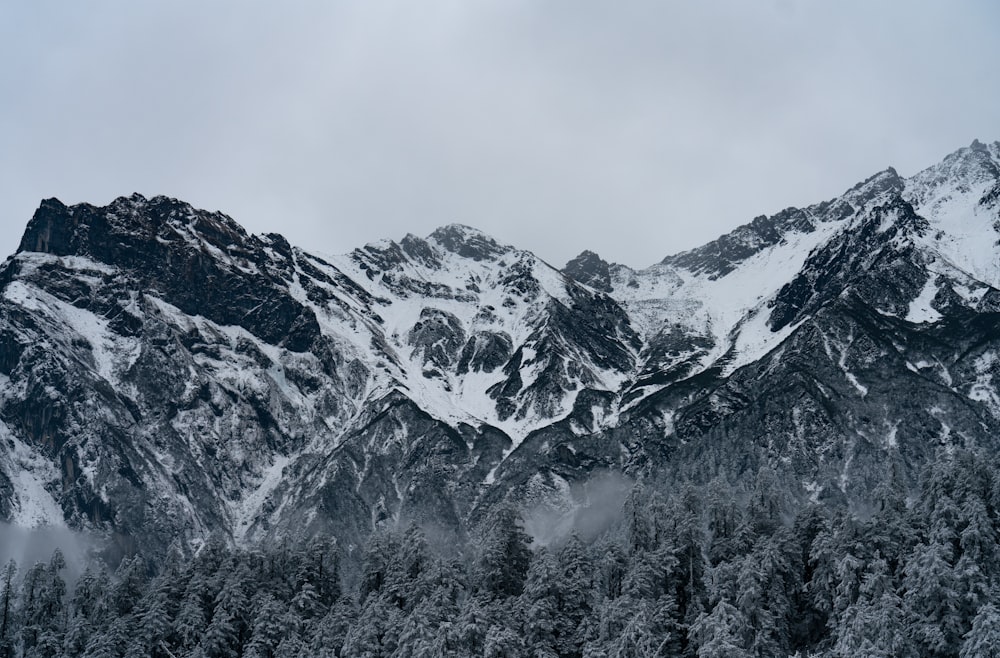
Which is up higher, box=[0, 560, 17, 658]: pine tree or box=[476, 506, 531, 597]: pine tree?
box=[476, 506, 531, 597]: pine tree

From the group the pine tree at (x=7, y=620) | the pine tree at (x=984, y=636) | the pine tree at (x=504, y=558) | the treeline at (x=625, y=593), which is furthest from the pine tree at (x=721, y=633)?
the pine tree at (x=7, y=620)

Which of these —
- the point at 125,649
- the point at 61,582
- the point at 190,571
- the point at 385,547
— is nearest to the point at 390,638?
the point at 385,547

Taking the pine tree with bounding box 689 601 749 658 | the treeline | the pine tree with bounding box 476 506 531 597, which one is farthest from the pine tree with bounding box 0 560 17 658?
the pine tree with bounding box 689 601 749 658

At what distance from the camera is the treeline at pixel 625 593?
247 ft

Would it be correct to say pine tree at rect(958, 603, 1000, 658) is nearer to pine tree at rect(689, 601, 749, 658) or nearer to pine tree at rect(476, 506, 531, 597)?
pine tree at rect(689, 601, 749, 658)

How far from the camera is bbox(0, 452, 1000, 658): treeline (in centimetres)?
7544

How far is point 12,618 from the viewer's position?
11938cm

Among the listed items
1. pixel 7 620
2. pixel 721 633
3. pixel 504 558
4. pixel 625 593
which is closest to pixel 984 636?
pixel 721 633

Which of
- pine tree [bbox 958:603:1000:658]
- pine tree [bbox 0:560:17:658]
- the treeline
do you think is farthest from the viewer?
pine tree [bbox 0:560:17:658]

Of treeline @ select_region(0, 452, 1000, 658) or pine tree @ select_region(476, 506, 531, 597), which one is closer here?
treeline @ select_region(0, 452, 1000, 658)

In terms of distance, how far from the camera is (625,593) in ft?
291

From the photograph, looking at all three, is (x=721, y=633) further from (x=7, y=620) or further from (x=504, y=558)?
(x=7, y=620)

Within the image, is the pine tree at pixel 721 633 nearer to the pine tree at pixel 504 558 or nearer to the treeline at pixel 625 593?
the treeline at pixel 625 593

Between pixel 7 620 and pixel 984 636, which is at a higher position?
pixel 7 620
